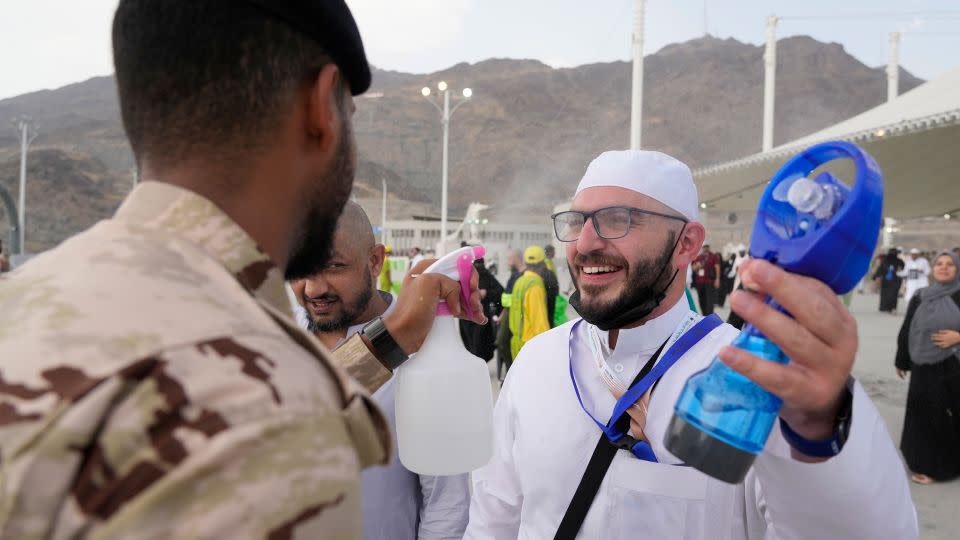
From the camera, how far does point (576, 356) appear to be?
94.3 inches

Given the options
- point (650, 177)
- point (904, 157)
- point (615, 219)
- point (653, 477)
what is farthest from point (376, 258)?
point (904, 157)

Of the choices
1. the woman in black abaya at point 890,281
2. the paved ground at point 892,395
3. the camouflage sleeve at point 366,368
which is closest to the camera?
the camouflage sleeve at point 366,368

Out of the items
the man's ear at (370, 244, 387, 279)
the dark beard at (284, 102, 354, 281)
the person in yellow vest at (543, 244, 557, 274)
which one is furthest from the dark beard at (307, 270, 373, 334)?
the person in yellow vest at (543, 244, 557, 274)

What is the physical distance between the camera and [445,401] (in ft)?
6.28

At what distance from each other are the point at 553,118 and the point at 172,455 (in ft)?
492

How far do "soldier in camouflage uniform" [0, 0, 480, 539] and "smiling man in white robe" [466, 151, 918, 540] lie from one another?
2.10 feet

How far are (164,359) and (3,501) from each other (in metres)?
0.18

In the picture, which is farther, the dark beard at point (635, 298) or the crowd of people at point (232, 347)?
the dark beard at point (635, 298)

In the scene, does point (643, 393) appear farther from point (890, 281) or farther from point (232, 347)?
point (890, 281)

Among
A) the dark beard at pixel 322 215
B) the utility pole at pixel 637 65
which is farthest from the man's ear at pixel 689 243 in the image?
the utility pole at pixel 637 65

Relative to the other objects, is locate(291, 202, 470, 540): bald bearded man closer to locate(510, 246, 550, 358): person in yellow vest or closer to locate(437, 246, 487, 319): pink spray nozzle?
locate(437, 246, 487, 319): pink spray nozzle

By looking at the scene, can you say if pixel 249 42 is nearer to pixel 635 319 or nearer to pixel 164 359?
pixel 164 359

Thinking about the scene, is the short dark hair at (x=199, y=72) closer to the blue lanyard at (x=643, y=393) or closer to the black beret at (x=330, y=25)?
the black beret at (x=330, y=25)

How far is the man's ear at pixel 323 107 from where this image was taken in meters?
0.94
